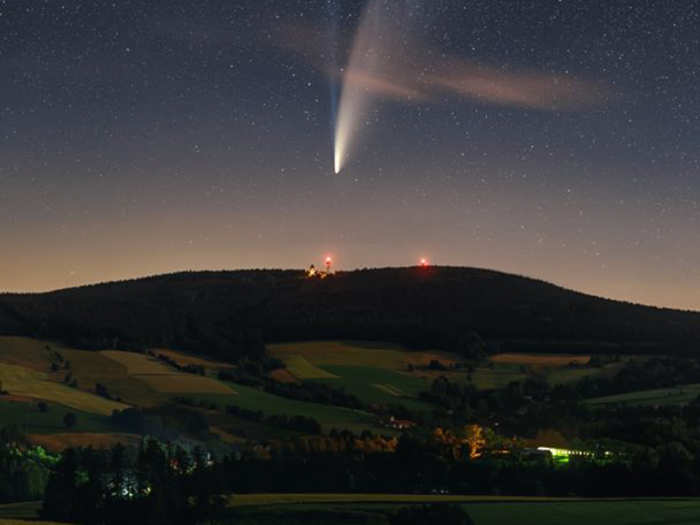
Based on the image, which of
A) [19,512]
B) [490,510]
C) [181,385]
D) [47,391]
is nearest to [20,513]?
[19,512]

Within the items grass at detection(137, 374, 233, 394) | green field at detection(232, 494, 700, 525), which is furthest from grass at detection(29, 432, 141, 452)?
green field at detection(232, 494, 700, 525)

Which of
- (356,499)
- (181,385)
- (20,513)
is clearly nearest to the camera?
(20,513)

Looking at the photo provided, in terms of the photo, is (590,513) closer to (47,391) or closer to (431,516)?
(431,516)

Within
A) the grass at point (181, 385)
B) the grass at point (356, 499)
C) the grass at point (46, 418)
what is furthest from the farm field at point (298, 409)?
Result: the grass at point (356, 499)

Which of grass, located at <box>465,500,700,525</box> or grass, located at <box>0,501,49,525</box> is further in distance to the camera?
grass, located at <box>0,501,49,525</box>

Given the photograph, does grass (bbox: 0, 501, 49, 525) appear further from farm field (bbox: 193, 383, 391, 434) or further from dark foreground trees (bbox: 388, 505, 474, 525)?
farm field (bbox: 193, 383, 391, 434)

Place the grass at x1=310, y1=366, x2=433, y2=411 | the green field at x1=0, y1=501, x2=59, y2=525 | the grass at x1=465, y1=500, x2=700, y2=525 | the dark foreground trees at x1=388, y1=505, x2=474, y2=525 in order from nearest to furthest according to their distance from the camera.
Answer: the grass at x1=465, y1=500, x2=700, y2=525, the green field at x1=0, y1=501, x2=59, y2=525, the dark foreground trees at x1=388, y1=505, x2=474, y2=525, the grass at x1=310, y1=366, x2=433, y2=411

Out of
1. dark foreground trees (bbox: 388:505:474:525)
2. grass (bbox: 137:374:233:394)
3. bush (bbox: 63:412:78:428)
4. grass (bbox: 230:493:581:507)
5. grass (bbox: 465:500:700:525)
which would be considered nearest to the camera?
grass (bbox: 465:500:700:525)

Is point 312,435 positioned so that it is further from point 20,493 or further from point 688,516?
point 688,516
